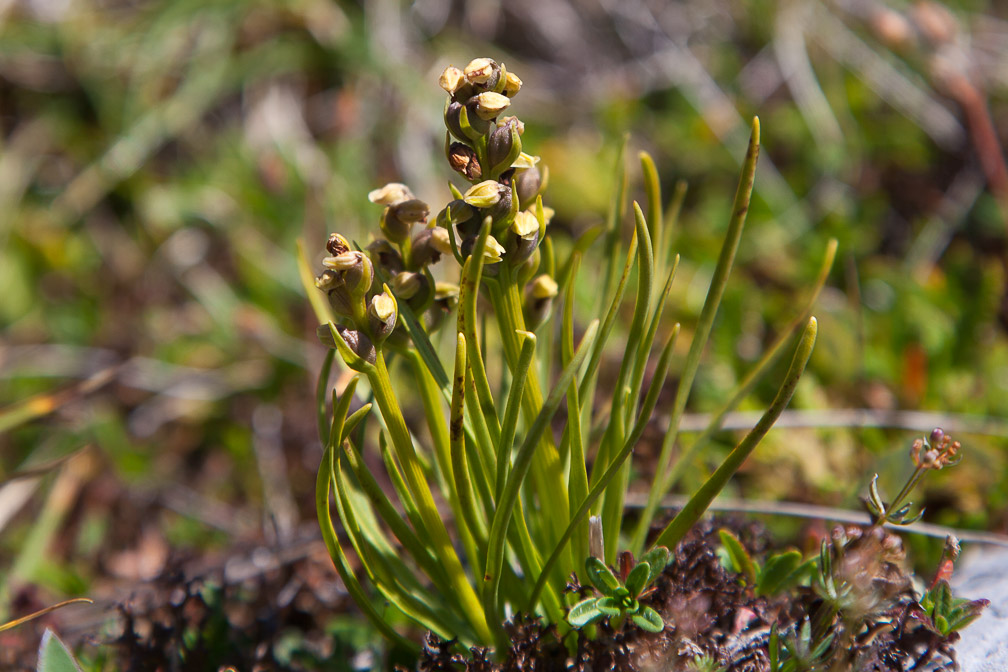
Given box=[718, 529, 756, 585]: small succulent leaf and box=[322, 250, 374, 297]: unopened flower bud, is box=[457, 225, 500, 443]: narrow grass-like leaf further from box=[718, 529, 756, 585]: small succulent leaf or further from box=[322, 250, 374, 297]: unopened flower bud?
box=[718, 529, 756, 585]: small succulent leaf

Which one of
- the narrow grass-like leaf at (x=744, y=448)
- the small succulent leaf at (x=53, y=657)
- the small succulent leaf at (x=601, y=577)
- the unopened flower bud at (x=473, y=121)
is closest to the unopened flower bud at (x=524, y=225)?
the unopened flower bud at (x=473, y=121)

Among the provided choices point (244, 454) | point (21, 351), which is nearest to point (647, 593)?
point (244, 454)

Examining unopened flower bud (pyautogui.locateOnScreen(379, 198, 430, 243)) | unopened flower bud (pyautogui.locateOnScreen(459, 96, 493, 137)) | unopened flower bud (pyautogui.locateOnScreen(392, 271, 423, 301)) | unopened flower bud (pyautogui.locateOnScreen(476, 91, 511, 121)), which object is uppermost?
unopened flower bud (pyautogui.locateOnScreen(476, 91, 511, 121))

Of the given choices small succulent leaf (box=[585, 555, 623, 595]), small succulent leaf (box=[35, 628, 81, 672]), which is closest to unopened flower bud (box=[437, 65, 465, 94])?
small succulent leaf (box=[585, 555, 623, 595])

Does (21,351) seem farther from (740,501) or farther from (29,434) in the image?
(740,501)

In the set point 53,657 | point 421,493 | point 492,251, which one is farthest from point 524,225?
point 53,657

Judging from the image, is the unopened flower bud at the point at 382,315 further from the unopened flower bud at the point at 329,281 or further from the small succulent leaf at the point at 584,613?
the small succulent leaf at the point at 584,613
